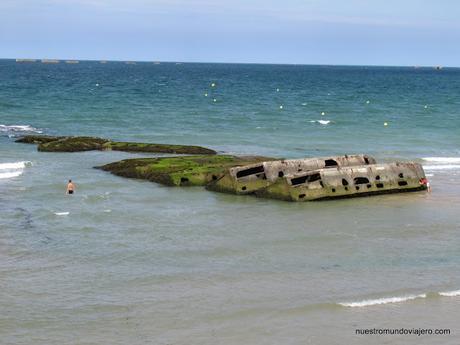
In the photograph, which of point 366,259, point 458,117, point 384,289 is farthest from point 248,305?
point 458,117

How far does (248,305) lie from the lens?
2247cm

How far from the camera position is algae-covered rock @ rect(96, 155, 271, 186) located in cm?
4072

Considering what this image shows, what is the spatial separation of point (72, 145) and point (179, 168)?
42.1 feet

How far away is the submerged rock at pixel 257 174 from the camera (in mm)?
38719

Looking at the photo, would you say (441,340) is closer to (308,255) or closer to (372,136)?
(308,255)

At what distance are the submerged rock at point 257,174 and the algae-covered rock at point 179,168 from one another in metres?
1.19

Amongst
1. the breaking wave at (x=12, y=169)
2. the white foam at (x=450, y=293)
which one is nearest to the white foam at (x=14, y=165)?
the breaking wave at (x=12, y=169)

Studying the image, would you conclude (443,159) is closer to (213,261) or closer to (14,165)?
(14,165)

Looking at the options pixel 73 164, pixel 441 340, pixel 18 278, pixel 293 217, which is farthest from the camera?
pixel 73 164

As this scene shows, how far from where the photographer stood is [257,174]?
3941 centimetres

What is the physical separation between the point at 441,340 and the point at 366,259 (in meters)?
7.05

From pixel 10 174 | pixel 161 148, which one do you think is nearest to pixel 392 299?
pixel 10 174

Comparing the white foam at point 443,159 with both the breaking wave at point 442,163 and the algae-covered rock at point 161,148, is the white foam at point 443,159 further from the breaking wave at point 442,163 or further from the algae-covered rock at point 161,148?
the algae-covered rock at point 161,148

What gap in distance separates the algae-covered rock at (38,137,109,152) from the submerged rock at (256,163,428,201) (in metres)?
18.2
